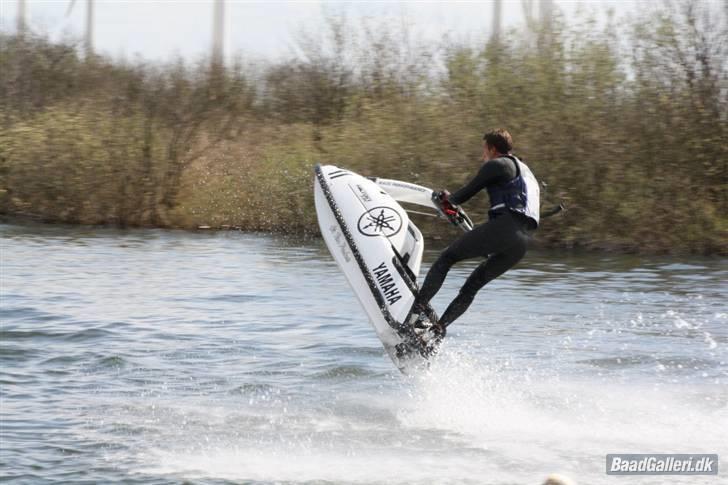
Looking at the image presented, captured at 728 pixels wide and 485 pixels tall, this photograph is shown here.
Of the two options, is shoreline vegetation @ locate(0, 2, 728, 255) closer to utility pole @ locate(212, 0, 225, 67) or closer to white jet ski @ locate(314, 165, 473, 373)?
utility pole @ locate(212, 0, 225, 67)

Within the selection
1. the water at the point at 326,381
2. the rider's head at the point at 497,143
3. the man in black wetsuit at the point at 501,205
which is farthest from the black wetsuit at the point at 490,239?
the water at the point at 326,381

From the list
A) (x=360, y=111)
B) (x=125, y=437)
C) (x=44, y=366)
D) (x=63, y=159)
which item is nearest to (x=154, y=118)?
(x=63, y=159)

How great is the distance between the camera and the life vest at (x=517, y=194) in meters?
9.46

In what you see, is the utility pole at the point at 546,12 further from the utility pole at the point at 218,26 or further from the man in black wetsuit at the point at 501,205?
the man in black wetsuit at the point at 501,205

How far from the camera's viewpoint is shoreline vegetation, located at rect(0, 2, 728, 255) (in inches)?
914

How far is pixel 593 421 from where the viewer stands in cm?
969

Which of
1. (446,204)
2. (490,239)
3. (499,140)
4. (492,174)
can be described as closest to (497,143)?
(499,140)

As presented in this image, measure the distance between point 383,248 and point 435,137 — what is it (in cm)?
1355

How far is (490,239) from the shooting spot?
9539 mm

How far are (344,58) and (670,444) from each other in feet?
67.5

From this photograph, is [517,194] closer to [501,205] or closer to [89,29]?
[501,205]

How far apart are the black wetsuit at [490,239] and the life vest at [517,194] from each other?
0.04 metres

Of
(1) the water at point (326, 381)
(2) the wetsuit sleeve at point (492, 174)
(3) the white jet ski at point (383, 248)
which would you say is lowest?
(1) the water at point (326, 381)

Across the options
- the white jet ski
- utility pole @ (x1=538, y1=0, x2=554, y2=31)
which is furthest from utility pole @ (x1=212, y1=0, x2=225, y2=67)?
the white jet ski
